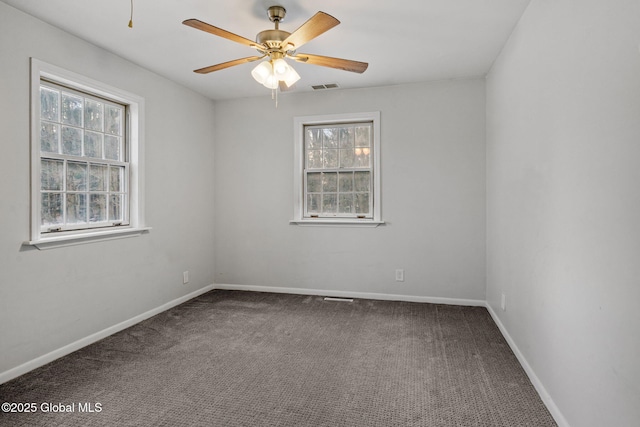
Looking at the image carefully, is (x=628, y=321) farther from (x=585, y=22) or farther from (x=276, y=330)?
(x=276, y=330)

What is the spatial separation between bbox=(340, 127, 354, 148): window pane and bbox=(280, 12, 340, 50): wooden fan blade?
203 cm

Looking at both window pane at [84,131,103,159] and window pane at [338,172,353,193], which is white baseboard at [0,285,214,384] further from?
window pane at [338,172,353,193]

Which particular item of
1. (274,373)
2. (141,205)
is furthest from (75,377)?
(141,205)

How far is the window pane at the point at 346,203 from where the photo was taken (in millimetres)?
4410

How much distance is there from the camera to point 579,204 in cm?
170

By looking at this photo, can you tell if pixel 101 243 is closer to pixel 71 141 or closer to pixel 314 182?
pixel 71 141

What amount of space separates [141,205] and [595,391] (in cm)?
364

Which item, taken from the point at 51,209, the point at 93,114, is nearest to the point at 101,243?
the point at 51,209

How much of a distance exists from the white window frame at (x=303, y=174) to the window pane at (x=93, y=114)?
6.77 feet

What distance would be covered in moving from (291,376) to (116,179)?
A: 2422 millimetres

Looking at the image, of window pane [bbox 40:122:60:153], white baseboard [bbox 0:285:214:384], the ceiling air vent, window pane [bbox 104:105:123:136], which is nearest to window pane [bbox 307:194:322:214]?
the ceiling air vent

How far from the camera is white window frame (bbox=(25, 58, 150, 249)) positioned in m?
2.56

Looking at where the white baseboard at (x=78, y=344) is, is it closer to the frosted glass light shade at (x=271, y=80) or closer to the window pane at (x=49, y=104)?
the window pane at (x=49, y=104)

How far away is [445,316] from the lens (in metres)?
3.61
